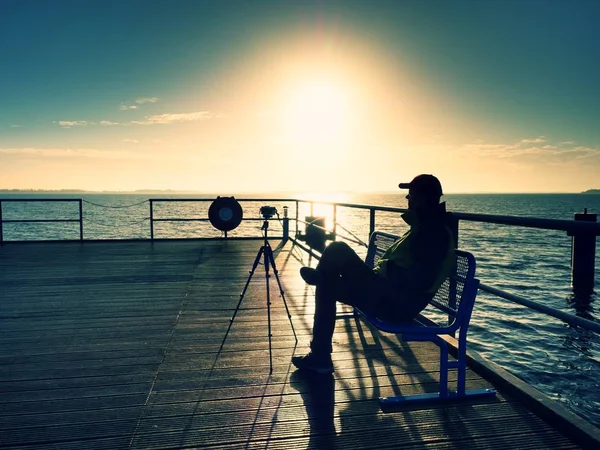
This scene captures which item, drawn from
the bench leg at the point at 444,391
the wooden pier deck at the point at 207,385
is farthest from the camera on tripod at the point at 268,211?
the bench leg at the point at 444,391

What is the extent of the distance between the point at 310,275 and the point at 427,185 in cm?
94

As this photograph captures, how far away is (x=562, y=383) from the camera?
8.07 metres

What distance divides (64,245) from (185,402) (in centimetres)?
938

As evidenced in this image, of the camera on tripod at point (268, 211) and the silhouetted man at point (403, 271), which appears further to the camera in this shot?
the camera on tripod at point (268, 211)

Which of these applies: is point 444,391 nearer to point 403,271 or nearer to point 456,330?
point 456,330

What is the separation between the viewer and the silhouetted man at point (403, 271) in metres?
2.56

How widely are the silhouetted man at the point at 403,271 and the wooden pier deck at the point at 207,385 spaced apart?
1.92ft

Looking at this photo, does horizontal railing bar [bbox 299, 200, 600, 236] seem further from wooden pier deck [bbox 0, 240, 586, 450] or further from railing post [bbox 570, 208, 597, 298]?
railing post [bbox 570, 208, 597, 298]

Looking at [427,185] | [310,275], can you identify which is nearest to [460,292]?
[427,185]

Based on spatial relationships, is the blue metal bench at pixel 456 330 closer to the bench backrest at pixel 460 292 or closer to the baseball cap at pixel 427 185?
the bench backrest at pixel 460 292

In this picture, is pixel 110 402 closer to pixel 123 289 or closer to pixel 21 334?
pixel 21 334

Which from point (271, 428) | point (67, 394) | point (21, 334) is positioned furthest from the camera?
point (21, 334)

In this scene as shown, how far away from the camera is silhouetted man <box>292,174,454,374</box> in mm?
2562

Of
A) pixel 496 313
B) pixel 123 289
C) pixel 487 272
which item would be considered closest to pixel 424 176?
pixel 123 289
